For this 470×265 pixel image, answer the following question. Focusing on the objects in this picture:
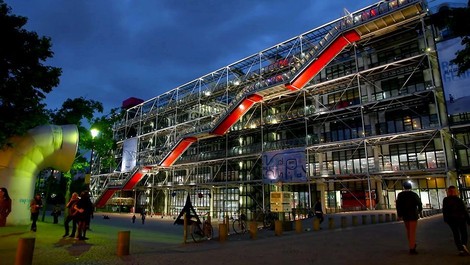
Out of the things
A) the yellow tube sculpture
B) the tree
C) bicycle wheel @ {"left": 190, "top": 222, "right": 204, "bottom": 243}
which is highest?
the tree

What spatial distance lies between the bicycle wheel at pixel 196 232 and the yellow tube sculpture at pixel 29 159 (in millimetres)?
8234

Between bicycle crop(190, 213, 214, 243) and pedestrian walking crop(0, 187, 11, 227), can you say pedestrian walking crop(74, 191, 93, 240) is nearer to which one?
pedestrian walking crop(0, 187, 11, 227)

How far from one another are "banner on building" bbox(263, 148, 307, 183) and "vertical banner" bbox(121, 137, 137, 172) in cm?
2007

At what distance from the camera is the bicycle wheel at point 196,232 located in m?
12.3

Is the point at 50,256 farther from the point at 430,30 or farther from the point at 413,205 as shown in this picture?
the point at 430,30

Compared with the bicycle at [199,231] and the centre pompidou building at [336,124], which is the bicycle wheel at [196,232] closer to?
the bicycle at [199,231]

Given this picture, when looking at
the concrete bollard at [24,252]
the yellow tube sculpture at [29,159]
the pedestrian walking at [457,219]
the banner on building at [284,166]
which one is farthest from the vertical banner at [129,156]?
the pedestrian walking at [457,219]

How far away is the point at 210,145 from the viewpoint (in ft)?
121

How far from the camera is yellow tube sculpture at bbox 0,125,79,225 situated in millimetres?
14375

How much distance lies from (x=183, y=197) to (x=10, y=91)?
1094 inches

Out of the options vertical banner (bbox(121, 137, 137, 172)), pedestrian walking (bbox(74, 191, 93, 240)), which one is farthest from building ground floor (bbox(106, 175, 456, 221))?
pedestrian walking (bbox(74, 191, 93, 240))

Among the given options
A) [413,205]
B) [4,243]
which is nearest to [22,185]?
[4,243]

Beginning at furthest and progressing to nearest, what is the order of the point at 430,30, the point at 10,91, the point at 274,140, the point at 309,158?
the point at 274,140, the point at 309,158, the point at 430,30, the point at 10,91

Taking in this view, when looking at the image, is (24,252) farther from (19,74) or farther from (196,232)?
(19,74)
